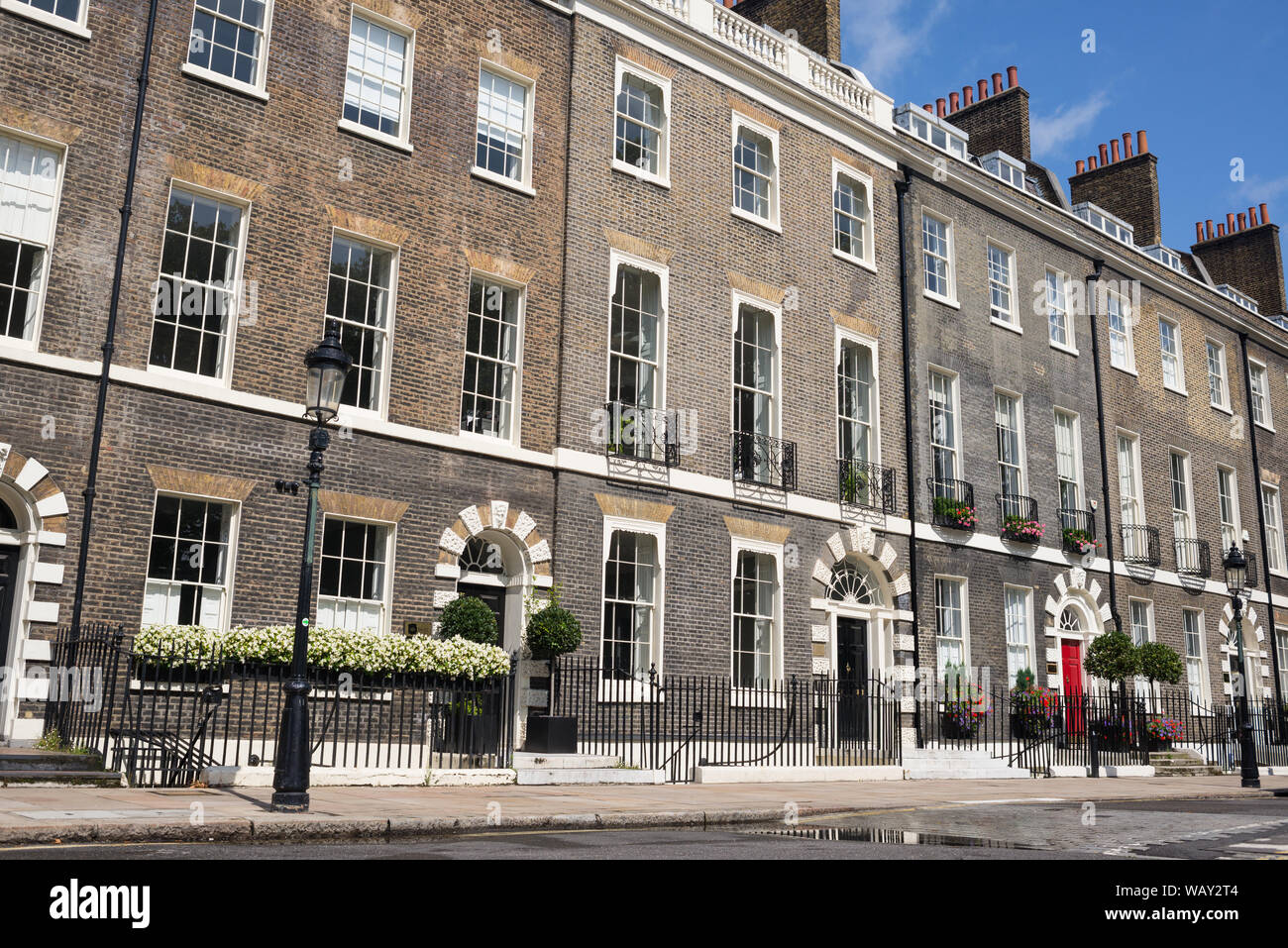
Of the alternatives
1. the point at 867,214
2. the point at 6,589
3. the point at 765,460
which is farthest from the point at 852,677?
the point at 6,589

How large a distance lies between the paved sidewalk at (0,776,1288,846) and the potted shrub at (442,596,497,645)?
7.79 feet

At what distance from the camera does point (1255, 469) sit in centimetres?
3281

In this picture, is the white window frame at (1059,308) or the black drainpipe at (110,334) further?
the white window frame at (1059,308)

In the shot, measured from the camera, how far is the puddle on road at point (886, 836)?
8680mm

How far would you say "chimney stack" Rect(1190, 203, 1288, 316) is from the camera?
36906 millimetres

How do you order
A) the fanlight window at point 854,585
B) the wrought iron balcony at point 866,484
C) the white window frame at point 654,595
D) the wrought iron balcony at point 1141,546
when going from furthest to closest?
1. the wrought iron balcony at point 1141,546
2. the wrought iron balcony at point 866,484
3. the fanlight window at point 854,585
4. the white window frame at point 654,595

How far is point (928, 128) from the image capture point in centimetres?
Answer: 2575

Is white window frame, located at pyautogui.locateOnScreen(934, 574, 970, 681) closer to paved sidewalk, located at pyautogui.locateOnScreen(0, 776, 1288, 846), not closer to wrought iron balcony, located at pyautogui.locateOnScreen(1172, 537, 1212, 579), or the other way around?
paved sidewalk, located at pyautogui.locateOnScreen(0, 776, 1288, 846)

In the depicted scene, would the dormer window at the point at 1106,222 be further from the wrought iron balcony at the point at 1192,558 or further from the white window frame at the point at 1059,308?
the wrought iron balcony at the point at 1192,558

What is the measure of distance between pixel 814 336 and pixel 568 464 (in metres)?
6.40

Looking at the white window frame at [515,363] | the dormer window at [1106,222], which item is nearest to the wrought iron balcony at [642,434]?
the white window frame at [515,363]

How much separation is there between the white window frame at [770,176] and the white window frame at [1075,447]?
30.6ft
